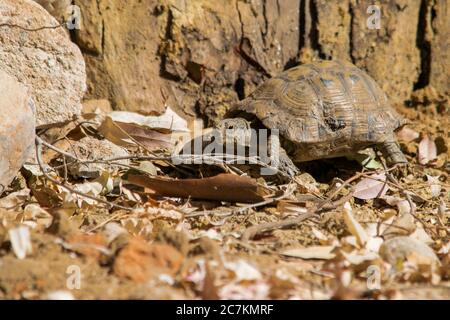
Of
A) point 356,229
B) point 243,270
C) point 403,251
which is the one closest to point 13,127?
point 243,270

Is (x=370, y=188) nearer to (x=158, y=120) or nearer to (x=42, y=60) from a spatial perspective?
(x=158, y=120)

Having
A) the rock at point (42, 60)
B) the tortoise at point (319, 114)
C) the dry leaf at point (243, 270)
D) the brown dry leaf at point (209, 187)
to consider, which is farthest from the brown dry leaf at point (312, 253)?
the rock at point (42, 60)

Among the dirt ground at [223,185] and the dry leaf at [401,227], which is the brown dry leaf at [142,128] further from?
the dry leaf at [401,227]

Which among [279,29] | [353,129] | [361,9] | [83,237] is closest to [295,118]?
[353,129]

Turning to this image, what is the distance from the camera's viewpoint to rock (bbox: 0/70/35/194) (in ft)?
10.7

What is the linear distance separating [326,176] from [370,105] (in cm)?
59

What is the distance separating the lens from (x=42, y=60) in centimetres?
405

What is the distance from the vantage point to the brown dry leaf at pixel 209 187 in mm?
3662

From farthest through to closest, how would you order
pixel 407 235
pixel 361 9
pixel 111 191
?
pixel 361 9, pixel 111 191, pixel 407 235

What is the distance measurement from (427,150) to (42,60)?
2.90 m

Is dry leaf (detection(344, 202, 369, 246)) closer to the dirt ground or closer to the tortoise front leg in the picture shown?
the dirt ground

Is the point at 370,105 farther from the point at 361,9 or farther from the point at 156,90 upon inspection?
the point at 156,90

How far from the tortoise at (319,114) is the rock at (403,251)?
1508mm

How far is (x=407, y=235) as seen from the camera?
316 cm
